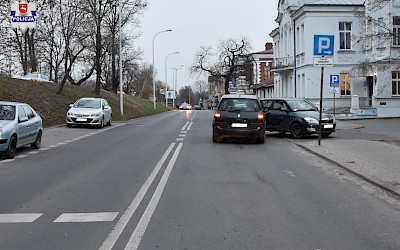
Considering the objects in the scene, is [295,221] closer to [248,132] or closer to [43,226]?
[43,226]

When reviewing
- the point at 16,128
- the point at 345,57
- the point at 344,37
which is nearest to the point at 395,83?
the point at 345,57

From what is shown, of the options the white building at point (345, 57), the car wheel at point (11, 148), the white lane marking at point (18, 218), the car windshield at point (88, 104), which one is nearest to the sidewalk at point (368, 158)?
the white lane marking at point (18, 218)

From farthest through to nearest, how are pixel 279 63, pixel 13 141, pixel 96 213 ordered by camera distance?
pixel 279 63, pixel 13 141, pixel 96 213

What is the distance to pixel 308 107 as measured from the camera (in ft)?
65.4

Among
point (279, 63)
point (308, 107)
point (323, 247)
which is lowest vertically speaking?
point (323, 247)

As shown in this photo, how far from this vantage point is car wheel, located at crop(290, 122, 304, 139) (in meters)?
18.7

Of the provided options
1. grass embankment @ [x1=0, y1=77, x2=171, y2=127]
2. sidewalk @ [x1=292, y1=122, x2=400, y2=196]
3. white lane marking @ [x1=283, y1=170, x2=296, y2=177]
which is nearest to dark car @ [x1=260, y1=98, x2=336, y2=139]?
sidewalk @ [x1=292, y1=122, x2=400, y2=196]

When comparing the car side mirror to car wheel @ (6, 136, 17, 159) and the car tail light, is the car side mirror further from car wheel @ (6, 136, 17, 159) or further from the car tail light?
the car tail light

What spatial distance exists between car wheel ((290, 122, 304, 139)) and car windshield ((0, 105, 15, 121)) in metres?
10.7

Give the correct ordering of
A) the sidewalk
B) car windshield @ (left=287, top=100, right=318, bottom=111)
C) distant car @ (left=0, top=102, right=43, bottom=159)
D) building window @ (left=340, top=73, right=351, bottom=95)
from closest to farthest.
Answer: the sidewalk
distant car @ (left=0, top=102, right=43, bottom=159)
car windshield @ (left=287, top=100, right=318, bottom=111)
building window @ (left=340, top=73, right=351, bottom=95)

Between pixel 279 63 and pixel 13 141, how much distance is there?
40.7 metres

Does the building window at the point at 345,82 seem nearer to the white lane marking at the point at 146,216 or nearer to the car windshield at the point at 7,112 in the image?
the car windshield at the point at 7,112

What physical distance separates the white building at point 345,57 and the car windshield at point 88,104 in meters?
17.5

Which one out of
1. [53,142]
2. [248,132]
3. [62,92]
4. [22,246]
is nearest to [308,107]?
[248,132]
